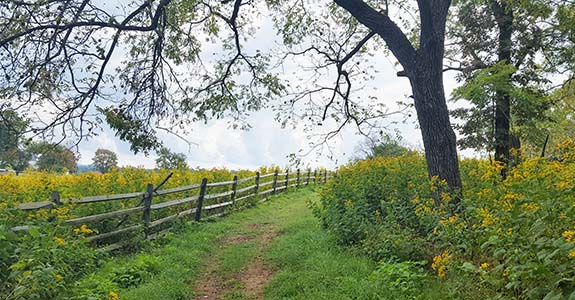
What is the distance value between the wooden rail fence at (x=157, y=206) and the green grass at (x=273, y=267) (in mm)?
564

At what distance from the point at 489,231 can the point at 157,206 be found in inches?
286

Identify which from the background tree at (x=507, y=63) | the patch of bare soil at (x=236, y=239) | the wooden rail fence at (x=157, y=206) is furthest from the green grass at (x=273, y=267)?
the background tree at (x=507, y=63)

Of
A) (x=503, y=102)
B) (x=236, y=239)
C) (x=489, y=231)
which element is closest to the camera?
(x=489, y=231)

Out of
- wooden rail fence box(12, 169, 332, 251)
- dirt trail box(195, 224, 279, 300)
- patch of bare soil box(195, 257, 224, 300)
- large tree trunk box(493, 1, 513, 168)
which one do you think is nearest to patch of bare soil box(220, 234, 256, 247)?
dirt trail box(195, 224, 279, 300)

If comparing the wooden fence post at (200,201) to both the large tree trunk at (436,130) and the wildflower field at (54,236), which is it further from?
the large tree trunk at (436,130)

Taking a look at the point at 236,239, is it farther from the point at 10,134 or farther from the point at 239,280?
the point at 10,134

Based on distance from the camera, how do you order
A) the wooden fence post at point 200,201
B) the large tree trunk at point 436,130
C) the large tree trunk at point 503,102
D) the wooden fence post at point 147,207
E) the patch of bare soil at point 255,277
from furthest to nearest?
the large tree trunk at point 503,102
the wooden fence post at point 200,201
the wooden fence post at point 147,207
the large tree trunk at point 436,130
the patch of bare soil at point 255,277

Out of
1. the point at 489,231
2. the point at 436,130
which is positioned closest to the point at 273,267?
the point at 436,130

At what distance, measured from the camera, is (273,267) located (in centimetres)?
712

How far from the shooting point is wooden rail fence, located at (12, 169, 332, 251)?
7.00m

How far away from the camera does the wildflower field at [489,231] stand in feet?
9.96

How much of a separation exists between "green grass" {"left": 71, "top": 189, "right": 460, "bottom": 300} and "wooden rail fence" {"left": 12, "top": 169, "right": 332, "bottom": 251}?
56cm

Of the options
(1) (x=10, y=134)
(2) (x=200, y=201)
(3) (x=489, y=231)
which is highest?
(1) (x=10, y=134)

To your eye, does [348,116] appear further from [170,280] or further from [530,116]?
[530,116]
